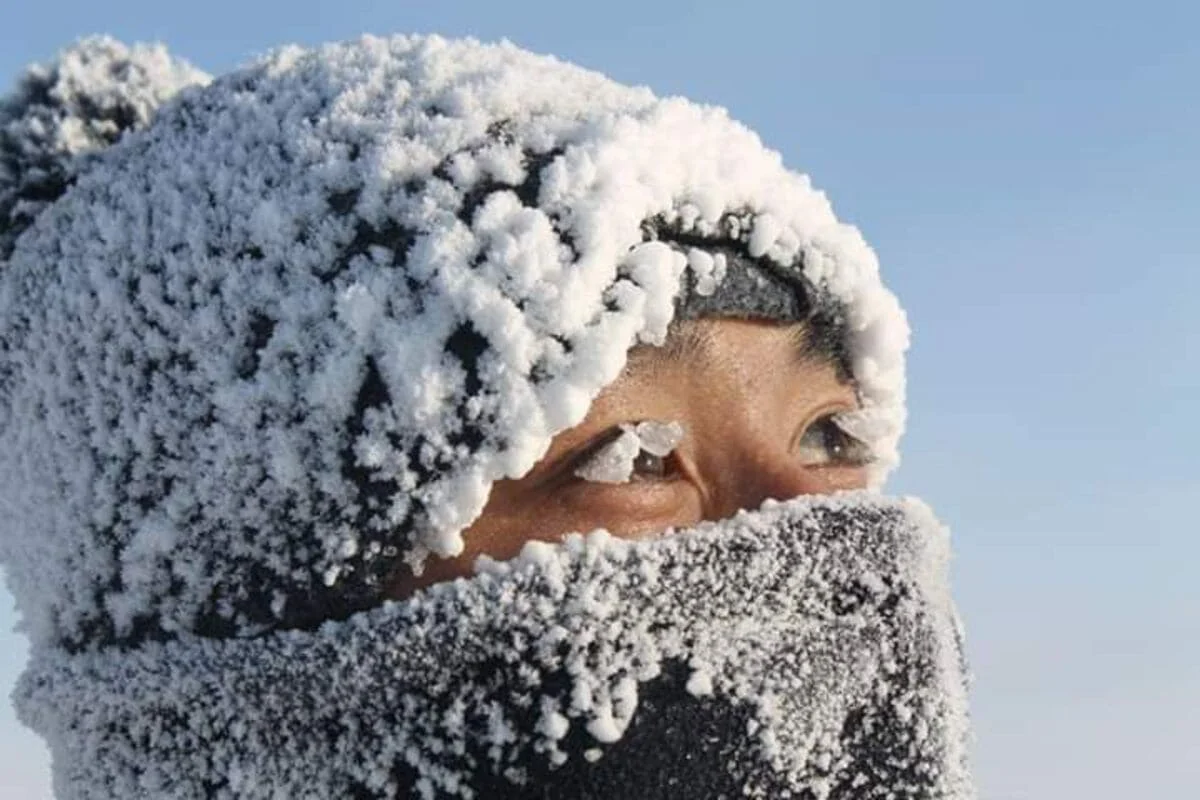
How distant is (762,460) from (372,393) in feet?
1.75

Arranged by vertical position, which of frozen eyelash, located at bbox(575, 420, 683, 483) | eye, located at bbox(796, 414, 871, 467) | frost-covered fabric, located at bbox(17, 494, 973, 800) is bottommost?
frost-covered fabric, located at bbox(17, 494, 973, 800)

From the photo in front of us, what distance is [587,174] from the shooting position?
6.89 ft

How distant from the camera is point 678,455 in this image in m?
2.14

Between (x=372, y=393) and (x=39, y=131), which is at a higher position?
(x=39, y=131)

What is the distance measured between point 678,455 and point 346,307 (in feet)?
1.52

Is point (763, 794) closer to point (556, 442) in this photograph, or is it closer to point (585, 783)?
point (585, 783)

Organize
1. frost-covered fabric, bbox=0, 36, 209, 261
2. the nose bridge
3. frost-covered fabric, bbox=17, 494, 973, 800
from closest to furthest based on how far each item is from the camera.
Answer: frost-covered fabric, bbox=17, 494, 973, 800, the nose bridge, frost-covered fabric, bbox=0, 36, 209, 261

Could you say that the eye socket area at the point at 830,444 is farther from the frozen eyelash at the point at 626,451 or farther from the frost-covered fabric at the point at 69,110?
the frost-covered fabric at the point at 69,110

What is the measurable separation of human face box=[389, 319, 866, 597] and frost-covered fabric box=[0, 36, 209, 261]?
38.8 inches

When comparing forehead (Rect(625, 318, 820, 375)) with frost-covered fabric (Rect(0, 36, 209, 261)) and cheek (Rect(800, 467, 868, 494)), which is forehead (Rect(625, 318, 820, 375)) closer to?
cheek (Rect(800, 467, 868, 494))

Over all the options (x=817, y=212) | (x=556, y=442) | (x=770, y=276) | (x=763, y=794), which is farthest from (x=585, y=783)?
(x=817, y=212)

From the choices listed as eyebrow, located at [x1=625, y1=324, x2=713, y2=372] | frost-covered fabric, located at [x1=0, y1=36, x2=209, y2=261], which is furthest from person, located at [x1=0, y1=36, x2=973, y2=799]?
frost-covered fabric, located at [x1=0, y1=36, x2=209, y2=261]

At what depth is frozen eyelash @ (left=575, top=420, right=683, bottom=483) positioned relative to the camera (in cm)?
208

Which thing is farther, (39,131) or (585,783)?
(39,131)
